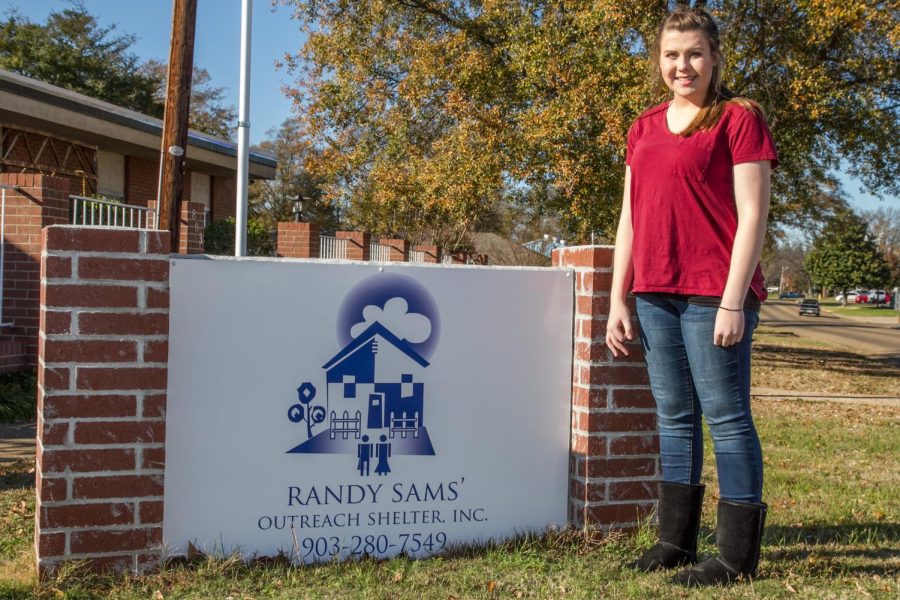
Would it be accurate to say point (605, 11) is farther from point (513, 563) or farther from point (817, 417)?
point (513, 563)

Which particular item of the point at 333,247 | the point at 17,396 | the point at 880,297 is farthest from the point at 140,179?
the point at 880,297

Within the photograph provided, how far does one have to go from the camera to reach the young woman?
308 cm

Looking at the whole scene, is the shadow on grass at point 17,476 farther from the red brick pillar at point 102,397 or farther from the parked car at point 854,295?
the parked car at point 854,295

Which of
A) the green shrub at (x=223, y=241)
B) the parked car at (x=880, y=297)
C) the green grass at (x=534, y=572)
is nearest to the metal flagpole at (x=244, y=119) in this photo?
the green grass at (x=534, y=572)

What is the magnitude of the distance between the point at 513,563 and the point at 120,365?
1742 millimetres

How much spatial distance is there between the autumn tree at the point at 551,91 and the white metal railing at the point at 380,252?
292 cm

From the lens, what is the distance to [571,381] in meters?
3.90

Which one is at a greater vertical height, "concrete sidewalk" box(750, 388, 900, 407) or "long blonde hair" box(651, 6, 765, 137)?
"long blonde hair" box(651, 6, 765, 137)

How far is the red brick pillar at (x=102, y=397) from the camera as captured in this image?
320 centimetres

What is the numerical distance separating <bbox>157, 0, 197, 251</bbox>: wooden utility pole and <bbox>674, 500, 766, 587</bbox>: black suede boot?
290 inches

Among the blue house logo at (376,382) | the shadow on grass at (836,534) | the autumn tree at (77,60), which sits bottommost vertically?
Result: the shadow on grass at (836,534)

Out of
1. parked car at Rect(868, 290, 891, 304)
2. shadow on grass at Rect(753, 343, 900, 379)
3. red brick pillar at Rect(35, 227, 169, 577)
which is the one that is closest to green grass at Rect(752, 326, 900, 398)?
shadow on grass at Rect(753, 343, 900, 379)

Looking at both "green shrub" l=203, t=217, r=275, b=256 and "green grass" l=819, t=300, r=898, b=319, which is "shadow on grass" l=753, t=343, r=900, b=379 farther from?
"green grass" l=819, t=300, r=898, b=319

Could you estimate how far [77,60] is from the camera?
35844 mm
